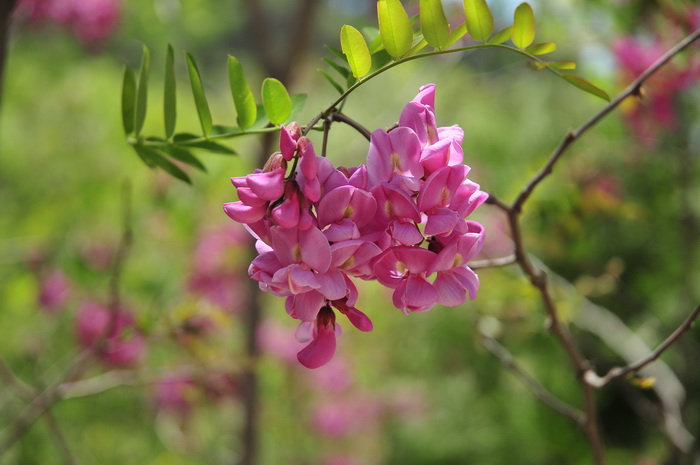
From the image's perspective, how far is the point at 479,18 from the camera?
0.47 metres

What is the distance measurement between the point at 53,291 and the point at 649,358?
1155 millimetres

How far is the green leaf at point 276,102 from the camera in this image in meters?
0.45

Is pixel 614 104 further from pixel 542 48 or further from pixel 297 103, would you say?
pixel 297 103

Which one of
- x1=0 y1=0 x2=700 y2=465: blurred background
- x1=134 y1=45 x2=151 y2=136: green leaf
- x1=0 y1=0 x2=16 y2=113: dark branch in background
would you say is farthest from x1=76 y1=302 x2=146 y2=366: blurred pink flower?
x1=134 y1=45 x2=151 y2=136: green leaf

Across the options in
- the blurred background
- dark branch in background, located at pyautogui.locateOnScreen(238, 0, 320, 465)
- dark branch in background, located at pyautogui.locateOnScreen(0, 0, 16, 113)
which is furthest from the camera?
dark branch in background, located at pyautogui.locateOnScreen(238, 0, 320, 465)

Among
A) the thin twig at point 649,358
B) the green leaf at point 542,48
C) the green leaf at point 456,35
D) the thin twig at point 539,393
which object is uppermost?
the green leaf at point 456,35

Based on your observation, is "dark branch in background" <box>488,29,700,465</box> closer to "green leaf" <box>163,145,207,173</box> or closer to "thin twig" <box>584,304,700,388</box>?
"thin twig" <box>584,304,700,388</box>

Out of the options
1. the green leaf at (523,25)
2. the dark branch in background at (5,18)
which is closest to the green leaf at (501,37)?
the green leaf at (523,25)

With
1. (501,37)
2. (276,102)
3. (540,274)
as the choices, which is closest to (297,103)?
(276,102)

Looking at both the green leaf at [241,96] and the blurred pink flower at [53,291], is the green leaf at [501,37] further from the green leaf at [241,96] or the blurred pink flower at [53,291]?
the blurred pink flower at [53,291]

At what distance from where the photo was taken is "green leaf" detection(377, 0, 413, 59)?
1.40 ft

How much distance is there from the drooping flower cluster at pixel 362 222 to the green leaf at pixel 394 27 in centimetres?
3

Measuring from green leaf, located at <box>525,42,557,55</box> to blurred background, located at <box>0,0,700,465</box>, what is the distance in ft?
0.51

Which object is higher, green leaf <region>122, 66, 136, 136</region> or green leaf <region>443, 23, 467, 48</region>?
green leaf <region>443, 23, 467, 48</region>
